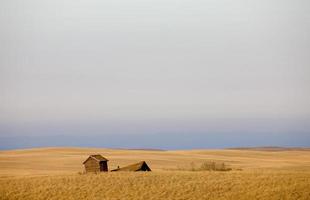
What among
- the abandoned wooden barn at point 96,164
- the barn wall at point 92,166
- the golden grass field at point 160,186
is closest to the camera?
the golden grass field at point 160,186

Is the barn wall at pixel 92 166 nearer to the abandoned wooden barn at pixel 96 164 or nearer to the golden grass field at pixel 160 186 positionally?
the abandoned wooden barn at pixel 96 164

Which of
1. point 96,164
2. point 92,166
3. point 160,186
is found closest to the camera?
point 160,186

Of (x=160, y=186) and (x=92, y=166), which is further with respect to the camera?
(x=92, y=166)

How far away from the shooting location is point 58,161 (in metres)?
86.5

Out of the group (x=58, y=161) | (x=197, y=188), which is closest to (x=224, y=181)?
(x=197, y=188)

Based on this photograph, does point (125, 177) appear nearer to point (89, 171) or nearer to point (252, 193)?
point (89, 171)

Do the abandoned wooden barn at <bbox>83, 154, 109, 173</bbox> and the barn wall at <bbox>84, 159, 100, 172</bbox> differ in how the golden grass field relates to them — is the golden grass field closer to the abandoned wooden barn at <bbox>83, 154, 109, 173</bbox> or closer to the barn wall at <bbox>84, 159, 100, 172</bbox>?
the abandoned wooden barn at <bbox>83, 154, 109, 173</bbox>

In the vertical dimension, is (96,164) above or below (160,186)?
above

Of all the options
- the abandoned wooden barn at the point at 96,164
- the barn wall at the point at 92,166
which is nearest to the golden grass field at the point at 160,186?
the abandoned wooden barn at the point at 96,164

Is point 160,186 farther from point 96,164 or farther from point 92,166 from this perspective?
point 92,166

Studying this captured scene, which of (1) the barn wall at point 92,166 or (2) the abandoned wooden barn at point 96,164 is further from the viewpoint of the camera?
(1) the barn wall at point 92,166

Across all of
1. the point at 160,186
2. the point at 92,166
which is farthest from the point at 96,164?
the point at 160,186

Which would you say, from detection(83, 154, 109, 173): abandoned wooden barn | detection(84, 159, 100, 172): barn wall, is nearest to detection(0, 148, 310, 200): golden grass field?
detection(83, 154, 109, 173): abandoned wooden barn

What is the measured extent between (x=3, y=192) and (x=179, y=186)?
1349 cm
